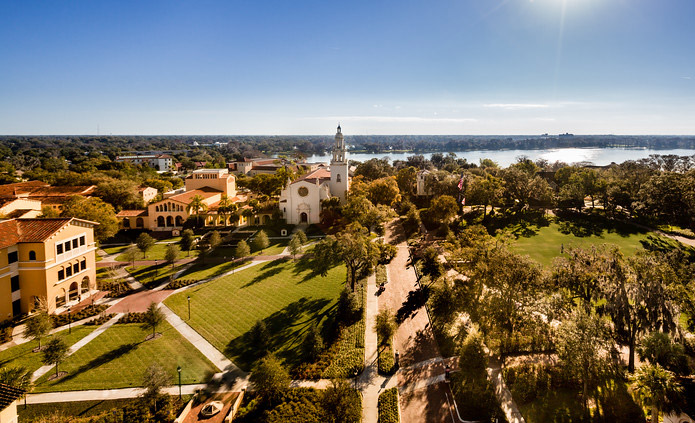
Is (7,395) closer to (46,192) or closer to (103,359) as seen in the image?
(103,359)

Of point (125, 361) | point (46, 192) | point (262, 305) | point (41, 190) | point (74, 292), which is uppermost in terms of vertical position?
point (41, 190)

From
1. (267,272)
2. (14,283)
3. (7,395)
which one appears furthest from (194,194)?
(7,395)

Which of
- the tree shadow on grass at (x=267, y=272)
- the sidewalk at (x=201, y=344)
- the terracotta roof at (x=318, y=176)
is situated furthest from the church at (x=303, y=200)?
the sidewalk at (x=201, y=344)

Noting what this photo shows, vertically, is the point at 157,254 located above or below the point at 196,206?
below

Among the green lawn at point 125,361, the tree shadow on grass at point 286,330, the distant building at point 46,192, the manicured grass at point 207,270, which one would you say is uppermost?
the distant building at point 46,192

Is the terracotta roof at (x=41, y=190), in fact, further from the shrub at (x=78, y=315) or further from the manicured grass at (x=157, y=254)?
the shrub at (x=78, y=315)

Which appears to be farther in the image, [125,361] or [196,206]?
[196,206]
